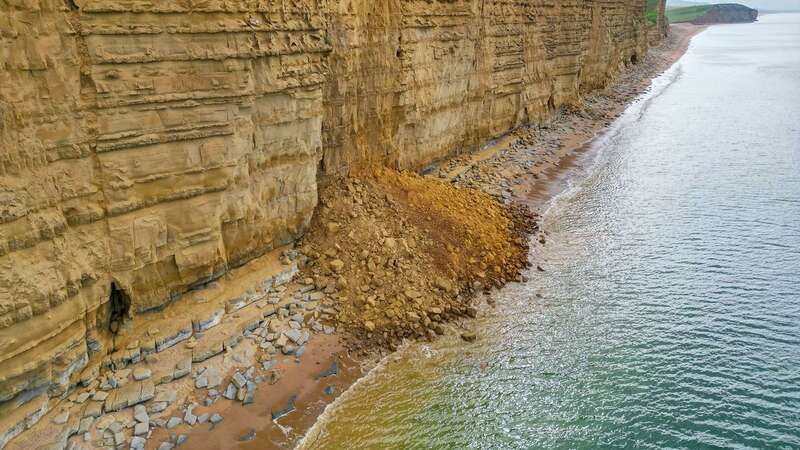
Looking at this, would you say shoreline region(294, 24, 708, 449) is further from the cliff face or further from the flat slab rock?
the cliff face

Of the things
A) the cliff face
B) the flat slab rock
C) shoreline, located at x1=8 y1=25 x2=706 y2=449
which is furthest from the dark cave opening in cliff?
the flat slab rock

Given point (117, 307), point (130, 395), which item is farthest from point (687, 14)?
point (130, 395)

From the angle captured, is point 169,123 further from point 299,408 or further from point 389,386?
point 389,386

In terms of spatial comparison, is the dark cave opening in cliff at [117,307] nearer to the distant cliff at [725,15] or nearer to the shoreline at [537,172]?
the shoreline at [537,172]

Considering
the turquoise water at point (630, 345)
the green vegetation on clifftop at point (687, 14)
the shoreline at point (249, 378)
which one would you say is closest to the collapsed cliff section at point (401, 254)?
the shoreline at point (249, 378)

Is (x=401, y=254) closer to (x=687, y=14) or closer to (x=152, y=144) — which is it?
(x=152, y=144)

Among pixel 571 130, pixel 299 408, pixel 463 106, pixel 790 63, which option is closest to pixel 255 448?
pixel 299 408
